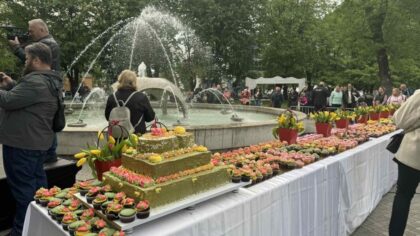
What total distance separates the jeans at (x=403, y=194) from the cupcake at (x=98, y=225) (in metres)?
2.95

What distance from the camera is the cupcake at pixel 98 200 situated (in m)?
2.19

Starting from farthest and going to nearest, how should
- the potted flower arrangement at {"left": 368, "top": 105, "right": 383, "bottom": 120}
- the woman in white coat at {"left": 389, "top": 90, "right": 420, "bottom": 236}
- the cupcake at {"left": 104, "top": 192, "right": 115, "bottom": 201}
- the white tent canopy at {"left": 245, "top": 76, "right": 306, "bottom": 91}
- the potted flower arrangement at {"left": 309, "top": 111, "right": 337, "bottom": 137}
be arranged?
the white tent canopy at {"left": 245, "top": 76, "right": 306, "bottom": 91} → the potted flower arrangement at {"left": 368, "top": 105, "right": 383, "bottom": 120} → the potted flower arrangement at {"left": 309, "top": 111, "right": 337, "bottom": 137} → the woman in white coat at {"left": 389, "top": 90, "right": 420, "bottom": 236} → the cupcake at {"left": 104, "top": 192, "right": 115, "bottom": 201}

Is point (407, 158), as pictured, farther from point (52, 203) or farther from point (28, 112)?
point (28, 112)

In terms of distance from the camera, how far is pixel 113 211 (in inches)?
81.1

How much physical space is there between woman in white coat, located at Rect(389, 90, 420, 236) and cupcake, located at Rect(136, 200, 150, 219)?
2.71 m

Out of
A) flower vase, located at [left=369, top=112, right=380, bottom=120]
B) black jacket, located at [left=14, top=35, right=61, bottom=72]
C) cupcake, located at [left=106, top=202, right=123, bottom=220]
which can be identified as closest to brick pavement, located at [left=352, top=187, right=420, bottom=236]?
flower vase, located at [left=369, top=112, right=380, bottom=120]

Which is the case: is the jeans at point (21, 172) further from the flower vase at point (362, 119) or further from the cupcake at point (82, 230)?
the flower vase at point (362, 119)

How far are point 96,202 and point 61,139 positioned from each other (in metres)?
5.47

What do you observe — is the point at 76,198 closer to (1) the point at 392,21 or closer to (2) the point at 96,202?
(2) the point at 96,202

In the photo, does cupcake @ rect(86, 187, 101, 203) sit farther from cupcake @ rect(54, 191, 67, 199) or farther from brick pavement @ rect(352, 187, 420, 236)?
brick pavement @ rect(352, 187, 420, 236)

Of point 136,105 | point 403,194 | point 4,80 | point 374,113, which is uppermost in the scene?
point 4,80

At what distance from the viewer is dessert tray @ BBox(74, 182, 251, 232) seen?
2.02 meters

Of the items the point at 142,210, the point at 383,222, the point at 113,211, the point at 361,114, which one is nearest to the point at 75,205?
the point at 113,211

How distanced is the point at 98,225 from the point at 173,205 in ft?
1.45
